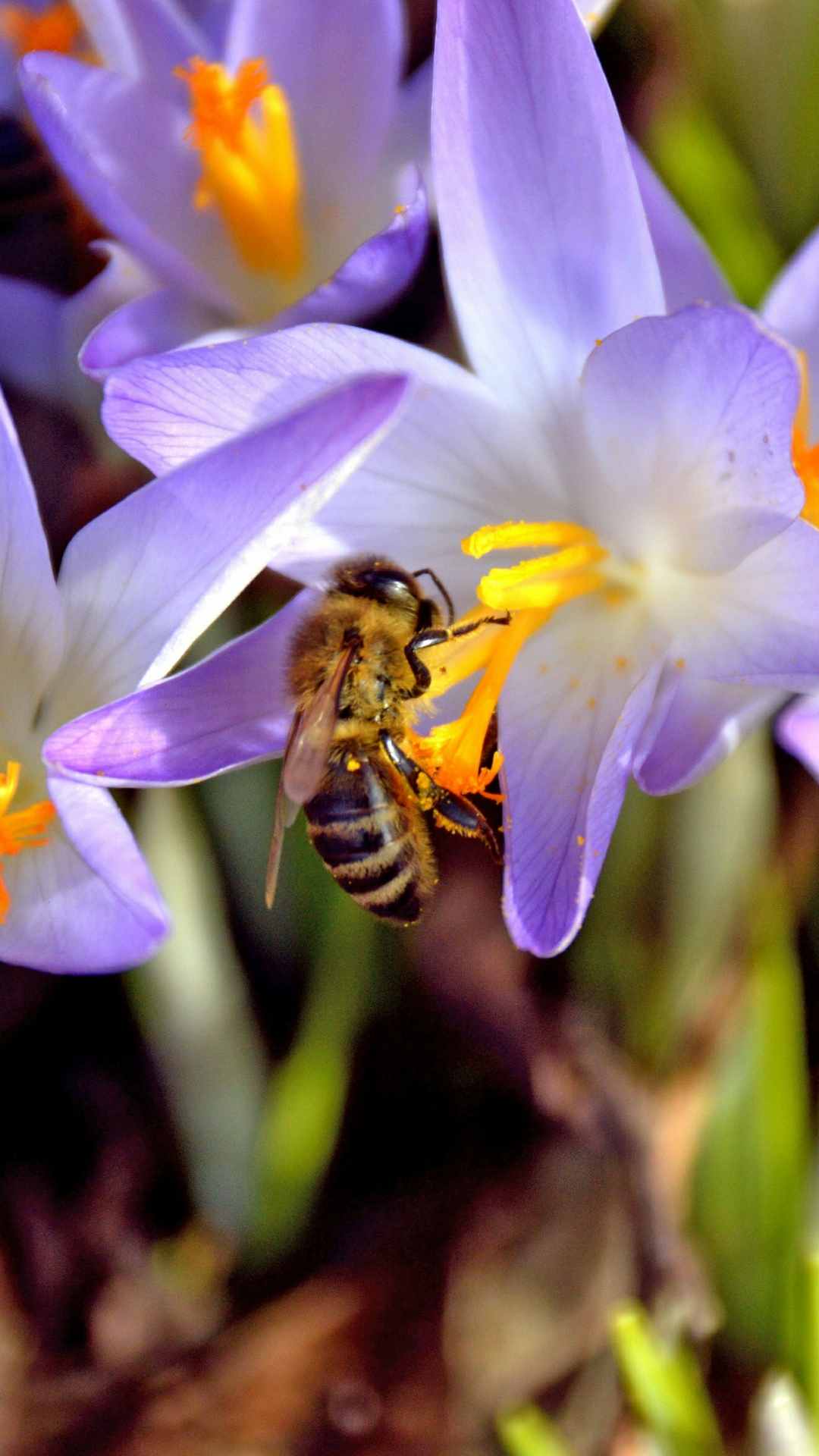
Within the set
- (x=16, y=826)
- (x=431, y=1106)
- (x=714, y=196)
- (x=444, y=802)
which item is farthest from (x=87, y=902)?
(x=714, y=196)

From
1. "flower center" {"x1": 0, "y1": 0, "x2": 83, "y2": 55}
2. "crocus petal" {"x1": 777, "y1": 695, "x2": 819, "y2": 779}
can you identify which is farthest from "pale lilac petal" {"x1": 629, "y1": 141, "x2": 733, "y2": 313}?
"flower center" {"x1": 0, "y1": 0, "x2": 83, "y2": 55}

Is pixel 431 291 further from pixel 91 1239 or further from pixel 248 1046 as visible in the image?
pixel 91 1239

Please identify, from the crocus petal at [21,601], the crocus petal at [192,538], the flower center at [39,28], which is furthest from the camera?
the flower center at [39,28]

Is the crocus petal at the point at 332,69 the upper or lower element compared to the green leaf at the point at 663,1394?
upper

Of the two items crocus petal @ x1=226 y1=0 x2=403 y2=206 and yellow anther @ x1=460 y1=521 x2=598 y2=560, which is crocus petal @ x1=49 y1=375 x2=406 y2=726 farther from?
crocus petal @ x1=226 y1=0 x2=403 y2=206

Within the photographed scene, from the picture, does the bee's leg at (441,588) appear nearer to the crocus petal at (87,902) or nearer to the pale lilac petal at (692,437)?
the pale lilac petal at (692,437)

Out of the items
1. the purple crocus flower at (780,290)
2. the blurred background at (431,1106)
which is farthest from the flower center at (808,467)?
the blurred background at (431,1106)
